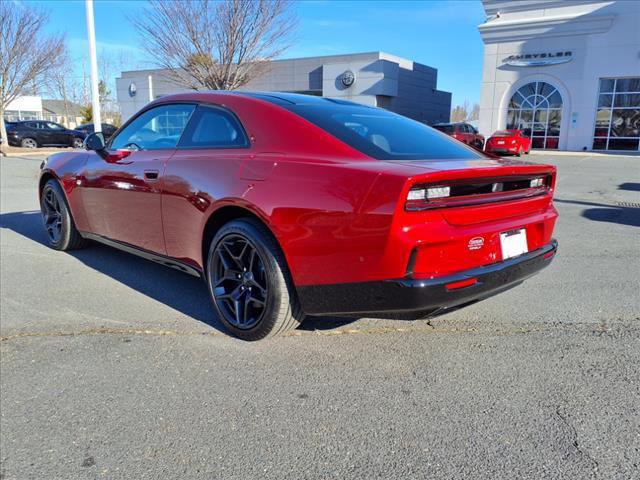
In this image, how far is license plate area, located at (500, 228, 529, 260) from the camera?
2877 millimetres

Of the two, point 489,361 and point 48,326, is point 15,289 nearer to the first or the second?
point 48,326

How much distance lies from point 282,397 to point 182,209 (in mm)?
1613

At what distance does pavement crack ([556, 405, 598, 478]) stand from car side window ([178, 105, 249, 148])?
2.33 metres

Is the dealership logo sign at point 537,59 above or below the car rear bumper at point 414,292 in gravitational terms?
above

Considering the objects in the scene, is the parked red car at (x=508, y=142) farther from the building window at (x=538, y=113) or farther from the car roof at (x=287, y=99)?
the car roof at (x=287, y=99)

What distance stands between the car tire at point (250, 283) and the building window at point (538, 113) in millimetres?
29908

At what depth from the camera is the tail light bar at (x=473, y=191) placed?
2520mm

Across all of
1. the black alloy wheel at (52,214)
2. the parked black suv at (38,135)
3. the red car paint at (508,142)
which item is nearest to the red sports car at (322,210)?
the black alloy wheel at (52,214)

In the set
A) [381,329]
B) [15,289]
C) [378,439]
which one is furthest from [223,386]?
[15,289]

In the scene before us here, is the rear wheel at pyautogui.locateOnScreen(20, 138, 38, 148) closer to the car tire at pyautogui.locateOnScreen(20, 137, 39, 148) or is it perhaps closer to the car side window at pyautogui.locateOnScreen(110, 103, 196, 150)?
the car tire at pyautogui.locateOnScreen(20, 137, 39, 148)

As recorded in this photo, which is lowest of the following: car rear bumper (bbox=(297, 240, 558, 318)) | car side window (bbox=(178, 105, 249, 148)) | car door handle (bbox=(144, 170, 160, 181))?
car rear bumper (bbox=(297, 240, 558, 318))

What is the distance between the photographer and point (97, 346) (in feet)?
10.8

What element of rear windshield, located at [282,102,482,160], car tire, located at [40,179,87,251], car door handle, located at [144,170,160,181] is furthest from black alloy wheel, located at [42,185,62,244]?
rear windshield, located at [282,102,482,160]

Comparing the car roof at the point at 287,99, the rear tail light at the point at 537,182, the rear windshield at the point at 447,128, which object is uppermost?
the rear windshield at the point at 447,128
